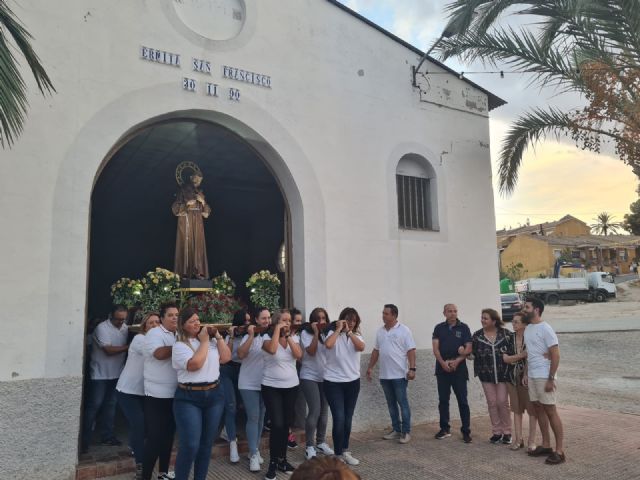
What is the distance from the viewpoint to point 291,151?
6906 mm

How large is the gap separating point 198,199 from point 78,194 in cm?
248

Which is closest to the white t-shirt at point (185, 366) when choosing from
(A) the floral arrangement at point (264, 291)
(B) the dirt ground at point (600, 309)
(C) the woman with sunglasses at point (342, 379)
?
(C) the woman with sunglasses at point (342, 379)

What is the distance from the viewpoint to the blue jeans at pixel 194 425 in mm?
4164

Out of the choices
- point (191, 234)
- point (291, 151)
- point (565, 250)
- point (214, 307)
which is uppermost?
point (565, 250)

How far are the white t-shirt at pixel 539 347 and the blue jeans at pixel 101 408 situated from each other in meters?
4.72

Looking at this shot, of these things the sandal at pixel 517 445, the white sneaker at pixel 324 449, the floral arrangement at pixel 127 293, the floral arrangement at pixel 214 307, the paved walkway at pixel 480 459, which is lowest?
the paved walkway at pixel 480 459

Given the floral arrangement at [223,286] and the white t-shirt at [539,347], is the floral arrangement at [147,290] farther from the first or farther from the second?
the white t-shirt at [539,347]

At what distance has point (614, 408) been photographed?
860cm

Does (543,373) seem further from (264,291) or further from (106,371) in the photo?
(106,371)

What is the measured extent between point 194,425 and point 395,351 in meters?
3.01

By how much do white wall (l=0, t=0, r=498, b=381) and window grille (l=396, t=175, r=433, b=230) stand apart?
0.26m

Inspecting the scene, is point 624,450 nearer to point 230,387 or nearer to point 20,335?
point 230,387

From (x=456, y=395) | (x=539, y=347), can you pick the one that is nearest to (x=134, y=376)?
(x=456, y=395)

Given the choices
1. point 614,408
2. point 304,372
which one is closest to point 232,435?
point 304,372
